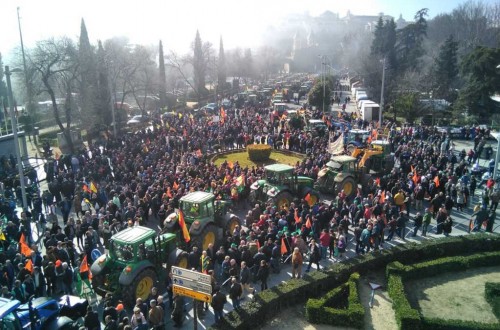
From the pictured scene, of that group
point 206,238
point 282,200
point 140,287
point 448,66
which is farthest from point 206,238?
point 448,66

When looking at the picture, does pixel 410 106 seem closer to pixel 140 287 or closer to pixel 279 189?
pixel 279 189

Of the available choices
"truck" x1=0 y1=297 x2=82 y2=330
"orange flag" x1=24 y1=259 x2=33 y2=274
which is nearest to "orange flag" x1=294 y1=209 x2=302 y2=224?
"truck" x1=0 y1=297 x2=82 y2=330

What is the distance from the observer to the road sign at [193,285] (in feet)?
27.5

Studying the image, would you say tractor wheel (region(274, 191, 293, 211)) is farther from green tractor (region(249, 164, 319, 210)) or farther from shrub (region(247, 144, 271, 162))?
shrub (region(247, 144, 271, 162))

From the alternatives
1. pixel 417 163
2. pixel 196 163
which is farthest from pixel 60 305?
pixel 417 163

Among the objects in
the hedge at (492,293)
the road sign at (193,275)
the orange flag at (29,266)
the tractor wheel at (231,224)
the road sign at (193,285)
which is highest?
the road sign at (193,275)

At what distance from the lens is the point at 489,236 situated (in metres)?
14.7

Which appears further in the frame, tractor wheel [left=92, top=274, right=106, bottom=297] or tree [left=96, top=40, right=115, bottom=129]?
tree [left=96, top=40, right=115, bottom=129]

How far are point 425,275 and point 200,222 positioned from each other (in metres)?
7.40

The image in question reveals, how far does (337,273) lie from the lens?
12.3m

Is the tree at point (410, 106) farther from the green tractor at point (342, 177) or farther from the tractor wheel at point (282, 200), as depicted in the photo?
the tractor wheel at point (282, 200)

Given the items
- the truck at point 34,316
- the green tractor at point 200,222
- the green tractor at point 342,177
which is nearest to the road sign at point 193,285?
the truck at point 34,316

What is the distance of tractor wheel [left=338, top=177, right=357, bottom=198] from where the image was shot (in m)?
19.0

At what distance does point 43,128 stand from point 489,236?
1664 inches
